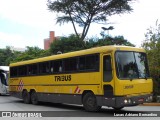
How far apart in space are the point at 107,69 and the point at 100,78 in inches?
23.9

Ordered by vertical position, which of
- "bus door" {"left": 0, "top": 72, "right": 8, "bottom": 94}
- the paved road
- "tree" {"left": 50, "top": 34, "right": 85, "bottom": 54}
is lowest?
the paved road

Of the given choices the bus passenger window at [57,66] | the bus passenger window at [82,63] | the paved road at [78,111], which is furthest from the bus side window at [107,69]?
the bus passenger window at [57,66]

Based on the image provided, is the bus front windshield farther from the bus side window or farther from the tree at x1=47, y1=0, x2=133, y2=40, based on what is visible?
the tree at x1=47, y1=0, x2=133, y2=40

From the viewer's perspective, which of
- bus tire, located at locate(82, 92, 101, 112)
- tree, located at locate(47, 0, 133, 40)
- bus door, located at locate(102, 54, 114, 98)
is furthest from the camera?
tree, located at locate(47, 0, 133, 40)

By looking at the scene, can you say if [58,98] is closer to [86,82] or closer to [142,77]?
[86,82]

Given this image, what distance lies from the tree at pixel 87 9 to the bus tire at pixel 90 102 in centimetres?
2889

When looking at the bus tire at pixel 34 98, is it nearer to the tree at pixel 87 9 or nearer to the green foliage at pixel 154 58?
the green foliage at pixel 154 58

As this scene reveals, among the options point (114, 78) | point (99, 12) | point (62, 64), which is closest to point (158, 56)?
point (62, 64)

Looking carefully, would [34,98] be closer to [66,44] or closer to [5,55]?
[66,44]

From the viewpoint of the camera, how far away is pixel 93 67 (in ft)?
60.2

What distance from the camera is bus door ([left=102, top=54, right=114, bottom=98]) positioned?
669 inches

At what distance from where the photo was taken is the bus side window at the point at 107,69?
17159mm

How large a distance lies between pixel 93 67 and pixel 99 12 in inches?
1181

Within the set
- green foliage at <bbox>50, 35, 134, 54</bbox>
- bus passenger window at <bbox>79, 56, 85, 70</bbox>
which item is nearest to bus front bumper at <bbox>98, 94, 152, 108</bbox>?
bus passenger window at <bbox>79, 56, 85, 70</bbox>
